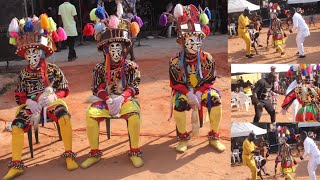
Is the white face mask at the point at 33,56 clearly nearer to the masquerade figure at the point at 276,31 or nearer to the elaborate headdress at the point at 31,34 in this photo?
the elaborate headdress at the point at 31,34

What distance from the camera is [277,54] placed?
243 inches

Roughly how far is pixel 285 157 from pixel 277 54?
210cm

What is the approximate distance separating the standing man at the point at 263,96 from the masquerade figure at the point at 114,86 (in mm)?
1786

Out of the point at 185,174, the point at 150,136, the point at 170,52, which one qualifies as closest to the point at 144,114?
the point at 150,136

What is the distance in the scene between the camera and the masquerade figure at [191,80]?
636 centimetres

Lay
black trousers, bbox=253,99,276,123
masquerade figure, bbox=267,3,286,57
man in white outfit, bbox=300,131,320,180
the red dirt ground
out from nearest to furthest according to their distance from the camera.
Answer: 1. man in white outfit, bbox=300,131,320,180
2. black trousers, bbox=253,99,276,123
3. masquerade figure, bbox=267,3,286,57
4. the red dirt ground

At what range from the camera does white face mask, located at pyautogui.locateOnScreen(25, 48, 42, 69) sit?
246 inches

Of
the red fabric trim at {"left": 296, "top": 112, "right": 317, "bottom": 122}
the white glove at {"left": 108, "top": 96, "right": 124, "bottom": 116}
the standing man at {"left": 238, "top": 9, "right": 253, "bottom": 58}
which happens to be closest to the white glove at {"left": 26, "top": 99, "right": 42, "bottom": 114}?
the white glove at {"left": 108, "top": 96, "right": 124, "bottom": 116}

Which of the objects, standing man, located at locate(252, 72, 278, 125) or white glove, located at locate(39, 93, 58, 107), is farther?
white glove, located at locate(39, 93, 58, 107)

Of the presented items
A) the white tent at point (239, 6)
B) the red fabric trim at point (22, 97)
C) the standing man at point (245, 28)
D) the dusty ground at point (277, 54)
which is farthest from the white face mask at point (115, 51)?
the white tent at point (239, 6)

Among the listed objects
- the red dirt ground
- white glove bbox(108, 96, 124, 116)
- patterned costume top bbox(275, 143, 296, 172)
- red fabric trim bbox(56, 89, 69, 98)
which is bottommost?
the red dirt ground

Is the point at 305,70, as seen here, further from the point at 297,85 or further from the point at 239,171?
the point at 239,171

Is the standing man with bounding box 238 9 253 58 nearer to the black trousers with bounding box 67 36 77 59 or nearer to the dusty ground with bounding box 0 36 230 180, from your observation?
the dusty ground with bounding box 0 36 230 180

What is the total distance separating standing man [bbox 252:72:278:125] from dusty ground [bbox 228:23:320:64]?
2.98 ft
